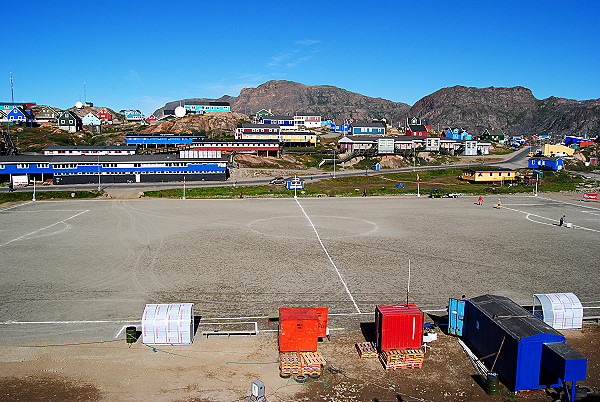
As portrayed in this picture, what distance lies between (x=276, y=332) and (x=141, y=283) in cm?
1031

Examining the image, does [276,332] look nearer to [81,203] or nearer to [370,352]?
[370,352]

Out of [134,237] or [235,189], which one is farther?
[235,189]

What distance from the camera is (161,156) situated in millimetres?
80812

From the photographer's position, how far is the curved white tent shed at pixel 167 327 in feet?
59.1

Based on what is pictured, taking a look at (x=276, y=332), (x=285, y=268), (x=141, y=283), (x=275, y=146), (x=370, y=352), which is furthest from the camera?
(x=275, y=146)

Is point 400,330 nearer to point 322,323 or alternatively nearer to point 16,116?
point 322,323

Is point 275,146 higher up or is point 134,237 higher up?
point 275,146

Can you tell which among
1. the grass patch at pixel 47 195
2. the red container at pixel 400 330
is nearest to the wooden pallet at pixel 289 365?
the red container at pixel 400 330

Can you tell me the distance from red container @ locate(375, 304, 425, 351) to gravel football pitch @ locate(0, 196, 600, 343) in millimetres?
3432

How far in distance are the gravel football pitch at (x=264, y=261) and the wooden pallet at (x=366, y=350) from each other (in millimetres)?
2534

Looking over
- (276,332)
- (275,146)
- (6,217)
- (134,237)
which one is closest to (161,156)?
(275,146)

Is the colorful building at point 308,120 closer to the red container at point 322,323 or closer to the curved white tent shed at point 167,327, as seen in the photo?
the red container at point 322,323

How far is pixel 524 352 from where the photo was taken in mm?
14711

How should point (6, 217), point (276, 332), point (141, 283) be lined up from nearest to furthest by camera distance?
1. point (276, 332)
2. point (141, 283)
3. point (6, 217)
